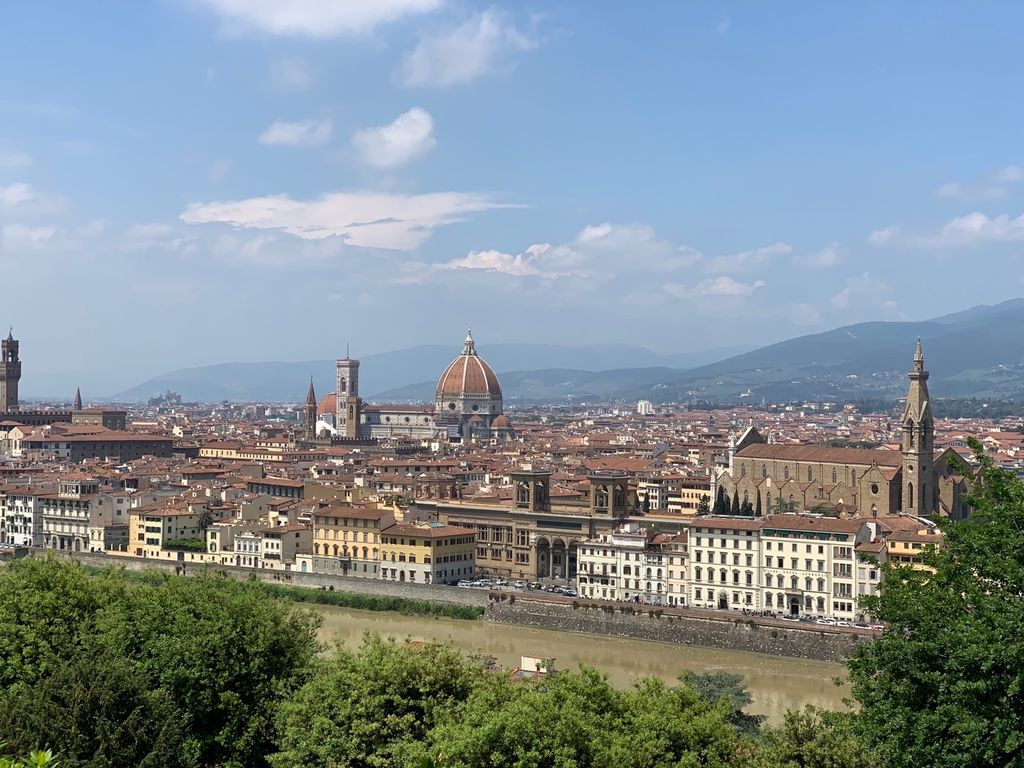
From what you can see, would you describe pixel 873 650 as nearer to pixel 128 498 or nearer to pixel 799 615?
pixel 799 615

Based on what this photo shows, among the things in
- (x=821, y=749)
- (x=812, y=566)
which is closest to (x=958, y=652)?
(x=821, y=749)

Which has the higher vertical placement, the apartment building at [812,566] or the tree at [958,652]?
the tree at [958,652]

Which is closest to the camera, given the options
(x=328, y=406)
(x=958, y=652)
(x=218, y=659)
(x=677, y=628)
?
(x=958, y=652)

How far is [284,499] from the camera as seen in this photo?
49.3m

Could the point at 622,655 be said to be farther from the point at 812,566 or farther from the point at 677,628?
the point at 812,566

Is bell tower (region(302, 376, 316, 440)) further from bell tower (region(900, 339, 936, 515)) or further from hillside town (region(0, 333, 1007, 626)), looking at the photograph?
bell tower (region(900, 339, 936, 515))

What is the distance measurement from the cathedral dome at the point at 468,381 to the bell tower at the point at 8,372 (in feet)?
97.3

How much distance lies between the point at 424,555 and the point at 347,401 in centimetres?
6310

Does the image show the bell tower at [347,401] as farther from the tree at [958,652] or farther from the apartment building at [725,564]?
the tree at [958,652]

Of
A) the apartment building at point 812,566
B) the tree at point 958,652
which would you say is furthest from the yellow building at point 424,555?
the tree at point 958,652

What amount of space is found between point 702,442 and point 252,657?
74735 millimetres

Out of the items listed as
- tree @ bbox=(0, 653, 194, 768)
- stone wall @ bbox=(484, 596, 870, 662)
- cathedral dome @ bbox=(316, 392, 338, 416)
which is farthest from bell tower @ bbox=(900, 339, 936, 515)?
cathedral dome @ bbox=(316, 392, 338, 416)

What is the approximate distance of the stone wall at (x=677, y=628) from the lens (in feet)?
105

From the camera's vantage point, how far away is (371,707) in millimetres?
16469
